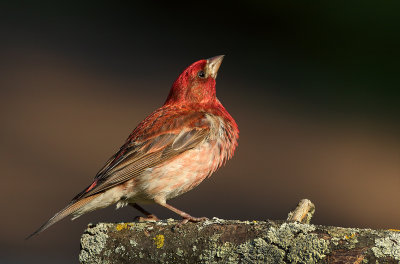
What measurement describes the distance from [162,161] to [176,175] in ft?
0.47

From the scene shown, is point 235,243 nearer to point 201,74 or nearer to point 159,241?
point 159,241

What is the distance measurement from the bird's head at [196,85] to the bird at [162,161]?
17cm

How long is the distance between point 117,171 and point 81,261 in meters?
1.07

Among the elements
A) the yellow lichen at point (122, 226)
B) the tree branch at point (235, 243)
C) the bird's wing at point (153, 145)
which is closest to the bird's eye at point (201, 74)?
the bird's wing at point (153, 145)

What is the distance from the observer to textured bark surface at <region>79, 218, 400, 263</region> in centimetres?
286

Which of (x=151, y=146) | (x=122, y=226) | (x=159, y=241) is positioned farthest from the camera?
(x=151, y=146)

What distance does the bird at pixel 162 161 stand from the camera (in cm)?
426

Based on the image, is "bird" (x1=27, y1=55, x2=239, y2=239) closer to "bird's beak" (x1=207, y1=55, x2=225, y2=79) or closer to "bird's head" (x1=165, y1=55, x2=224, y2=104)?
"bird's head" (x1=165, y1=55, x2=224, y2=104)

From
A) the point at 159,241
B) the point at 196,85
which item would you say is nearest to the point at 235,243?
the point at 159,241

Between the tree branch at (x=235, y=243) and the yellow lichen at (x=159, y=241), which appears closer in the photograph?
the tree branch at (x=235, y=243)

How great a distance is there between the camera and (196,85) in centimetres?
509

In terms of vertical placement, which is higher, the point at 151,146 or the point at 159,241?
the point at 151,146

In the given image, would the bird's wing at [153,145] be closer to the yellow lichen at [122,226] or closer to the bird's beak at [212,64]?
the bird's beak at [212,64]

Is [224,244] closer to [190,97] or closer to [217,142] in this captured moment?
[217,142]
